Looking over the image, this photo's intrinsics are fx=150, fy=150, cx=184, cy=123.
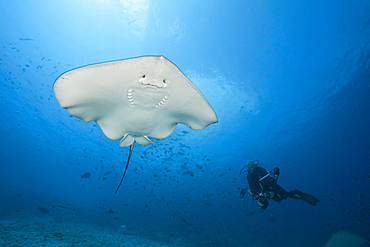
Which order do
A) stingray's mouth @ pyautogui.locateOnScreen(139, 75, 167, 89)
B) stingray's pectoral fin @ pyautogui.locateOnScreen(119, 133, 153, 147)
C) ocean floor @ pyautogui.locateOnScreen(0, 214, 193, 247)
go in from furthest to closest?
ocean floor @ pyautogui.locateOnScreen(0, 214, 193, 247), stingray's pectoral fin @ pyautogui.locateOnScreen(119, 133, 153, 147), stingray's mouth @ pyautogui.locateOnScreen(139, 75, 167, 89)

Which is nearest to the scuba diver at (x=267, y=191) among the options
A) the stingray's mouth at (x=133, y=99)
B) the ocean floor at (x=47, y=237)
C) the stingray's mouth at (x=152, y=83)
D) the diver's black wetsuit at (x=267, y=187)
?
the diver's black wetsuit at (x=267, y=187)

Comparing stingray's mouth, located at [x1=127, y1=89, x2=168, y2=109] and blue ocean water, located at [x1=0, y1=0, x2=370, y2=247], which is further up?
blue ocean water, located at [x1=0, y1=0, x2=370, y2=247]

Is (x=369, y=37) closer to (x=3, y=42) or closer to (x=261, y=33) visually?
(x=261, y=33)

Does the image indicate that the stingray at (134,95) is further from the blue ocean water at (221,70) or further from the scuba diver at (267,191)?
the blue ocean water at (221,70)

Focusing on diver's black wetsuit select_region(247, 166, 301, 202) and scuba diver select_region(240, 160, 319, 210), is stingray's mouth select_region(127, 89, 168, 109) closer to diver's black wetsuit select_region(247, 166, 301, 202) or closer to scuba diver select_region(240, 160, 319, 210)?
scuba diver select_region(240, 160, 319, 210)

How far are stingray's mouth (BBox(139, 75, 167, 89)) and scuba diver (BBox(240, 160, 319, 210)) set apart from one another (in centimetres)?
501

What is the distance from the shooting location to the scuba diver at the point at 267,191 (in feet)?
16.6

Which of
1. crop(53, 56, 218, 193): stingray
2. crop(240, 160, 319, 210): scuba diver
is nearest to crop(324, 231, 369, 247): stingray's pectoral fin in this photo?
crop(240, 160, 319, 210): scuba diver

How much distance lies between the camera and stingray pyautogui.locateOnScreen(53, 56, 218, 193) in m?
1.78

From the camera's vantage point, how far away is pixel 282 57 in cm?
900

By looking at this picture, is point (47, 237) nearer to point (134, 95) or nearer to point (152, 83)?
point (134, 95)

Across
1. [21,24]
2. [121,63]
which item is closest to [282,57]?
[121,63]

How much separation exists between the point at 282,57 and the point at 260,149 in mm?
10731

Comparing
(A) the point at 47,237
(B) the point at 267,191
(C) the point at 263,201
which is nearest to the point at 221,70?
(B) the point at 267,191
